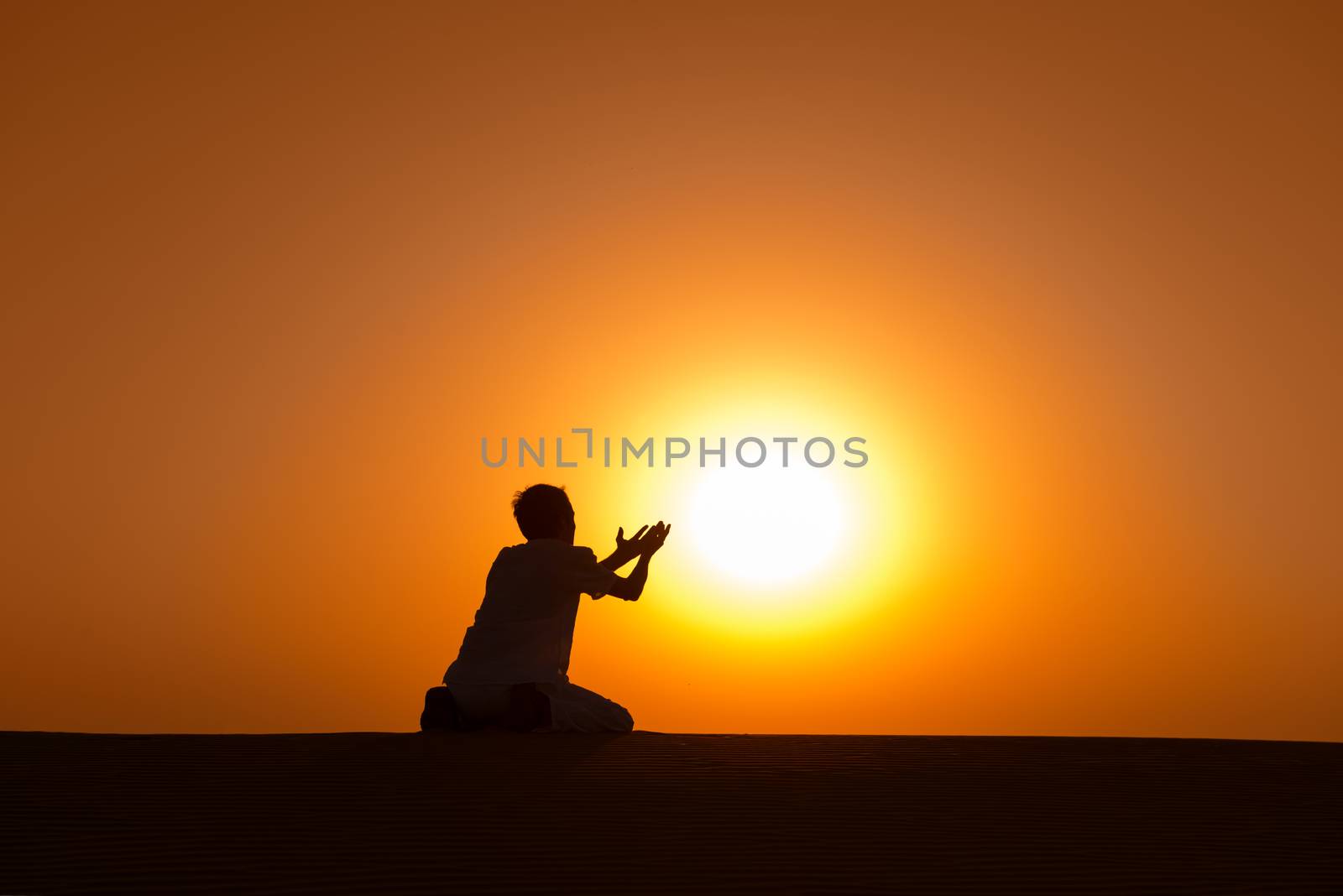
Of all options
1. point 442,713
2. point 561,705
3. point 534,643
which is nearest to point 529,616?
point 534,643

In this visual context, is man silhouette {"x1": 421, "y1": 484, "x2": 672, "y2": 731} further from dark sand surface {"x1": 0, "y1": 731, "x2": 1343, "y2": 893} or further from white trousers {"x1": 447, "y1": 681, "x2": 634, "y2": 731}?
dark sand surface {"x1": 0, "y1": 731, "x2": 1343, "y2": 893}

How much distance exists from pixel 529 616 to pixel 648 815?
6.46ft

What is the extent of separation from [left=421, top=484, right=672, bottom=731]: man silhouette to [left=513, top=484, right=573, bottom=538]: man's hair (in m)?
0.01

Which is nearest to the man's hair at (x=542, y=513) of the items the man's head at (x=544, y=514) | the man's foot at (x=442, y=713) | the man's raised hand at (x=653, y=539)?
the man's head at (x=544, y=514)

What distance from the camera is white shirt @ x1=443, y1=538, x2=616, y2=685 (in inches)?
213

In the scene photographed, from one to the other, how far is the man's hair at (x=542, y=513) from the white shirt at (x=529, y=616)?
4.5 inches

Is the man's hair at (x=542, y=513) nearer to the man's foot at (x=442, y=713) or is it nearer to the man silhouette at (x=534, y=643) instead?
the man silhouette at (x=534, y=643)

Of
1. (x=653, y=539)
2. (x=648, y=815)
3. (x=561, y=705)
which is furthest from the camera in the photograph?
(x=653, y=539)

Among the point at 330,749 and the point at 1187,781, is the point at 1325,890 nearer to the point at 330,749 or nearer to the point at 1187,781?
the point at 1187,781

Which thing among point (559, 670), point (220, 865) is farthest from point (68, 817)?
point (559, 670)

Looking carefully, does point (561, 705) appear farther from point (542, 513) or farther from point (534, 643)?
point (542, 513)

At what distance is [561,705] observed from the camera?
542 centimetres

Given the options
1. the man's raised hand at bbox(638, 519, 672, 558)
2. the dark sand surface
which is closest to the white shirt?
the man's raised hand at bbox(638, 519, 672, 558)

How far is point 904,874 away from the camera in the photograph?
300 cm
